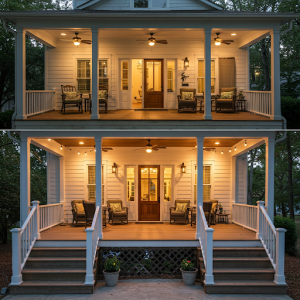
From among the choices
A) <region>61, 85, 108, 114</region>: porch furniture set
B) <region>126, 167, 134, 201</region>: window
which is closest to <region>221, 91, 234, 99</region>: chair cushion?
<region>61, 85, 108, 114</region>: porch furniture set

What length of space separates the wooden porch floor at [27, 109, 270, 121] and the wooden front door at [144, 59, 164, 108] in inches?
38.0

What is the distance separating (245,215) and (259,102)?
3.80 meters

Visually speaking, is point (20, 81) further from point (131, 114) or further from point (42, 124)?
point (131, 114)

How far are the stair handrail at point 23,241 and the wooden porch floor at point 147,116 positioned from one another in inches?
106

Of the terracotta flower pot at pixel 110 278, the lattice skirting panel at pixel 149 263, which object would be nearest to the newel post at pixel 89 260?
the terracotta flower pot at pixel 110 278

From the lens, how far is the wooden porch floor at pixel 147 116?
11.2 metres

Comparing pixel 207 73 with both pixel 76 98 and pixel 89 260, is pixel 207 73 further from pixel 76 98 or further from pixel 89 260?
pixel 89 260

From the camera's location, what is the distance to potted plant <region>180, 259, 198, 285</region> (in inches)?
382

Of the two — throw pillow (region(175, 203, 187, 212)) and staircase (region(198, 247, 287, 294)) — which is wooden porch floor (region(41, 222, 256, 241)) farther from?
throw pillow (region(175, 203, 187, 212))

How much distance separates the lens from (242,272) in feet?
31.1

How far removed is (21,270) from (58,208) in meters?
4.72

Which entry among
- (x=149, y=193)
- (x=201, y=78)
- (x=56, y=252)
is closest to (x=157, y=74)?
(x=201, y=78)

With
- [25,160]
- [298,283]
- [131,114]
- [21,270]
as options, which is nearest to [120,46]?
[131,114]

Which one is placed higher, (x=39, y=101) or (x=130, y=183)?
(x=39, y=101)
